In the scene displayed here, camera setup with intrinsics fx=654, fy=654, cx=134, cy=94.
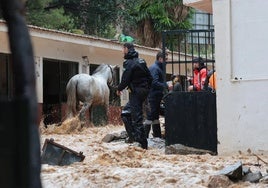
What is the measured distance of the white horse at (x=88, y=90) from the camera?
57.5 ft

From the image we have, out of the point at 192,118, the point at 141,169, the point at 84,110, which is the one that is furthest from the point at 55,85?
the point at 141,169

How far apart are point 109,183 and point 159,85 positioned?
5.07m

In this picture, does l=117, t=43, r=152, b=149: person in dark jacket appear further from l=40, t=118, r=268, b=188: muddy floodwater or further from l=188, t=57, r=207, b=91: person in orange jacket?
l=188, t=57, r=207, b=91: person in orange jacket

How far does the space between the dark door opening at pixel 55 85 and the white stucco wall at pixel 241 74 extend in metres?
10.0

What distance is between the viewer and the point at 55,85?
20.0 metres

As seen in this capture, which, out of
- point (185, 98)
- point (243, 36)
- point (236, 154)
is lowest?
point (236, 154)

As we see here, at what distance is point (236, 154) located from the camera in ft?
31.4

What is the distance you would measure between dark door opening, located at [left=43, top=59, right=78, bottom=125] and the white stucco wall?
10026 mm

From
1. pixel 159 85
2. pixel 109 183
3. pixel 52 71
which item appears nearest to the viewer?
pixel 109 183

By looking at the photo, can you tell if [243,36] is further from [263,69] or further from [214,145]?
[214,145]

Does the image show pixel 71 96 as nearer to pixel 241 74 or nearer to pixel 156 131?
pixel 156 131

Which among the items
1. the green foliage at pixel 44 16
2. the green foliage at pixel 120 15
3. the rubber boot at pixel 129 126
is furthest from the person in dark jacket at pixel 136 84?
the green foliage at pixel 120 15

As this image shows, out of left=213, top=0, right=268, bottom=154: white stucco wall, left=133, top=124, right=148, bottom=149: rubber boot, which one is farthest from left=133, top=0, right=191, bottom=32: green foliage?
left=213, top=0, right=268, bottom=154: white stucco wall

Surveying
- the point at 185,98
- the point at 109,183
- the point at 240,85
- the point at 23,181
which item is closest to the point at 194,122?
the point at 185,98
